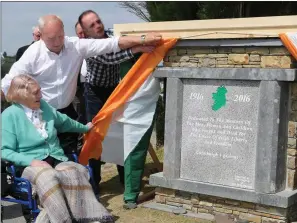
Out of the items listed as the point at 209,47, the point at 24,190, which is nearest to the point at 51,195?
the point at 24,190

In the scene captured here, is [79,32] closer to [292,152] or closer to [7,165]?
[7,165]

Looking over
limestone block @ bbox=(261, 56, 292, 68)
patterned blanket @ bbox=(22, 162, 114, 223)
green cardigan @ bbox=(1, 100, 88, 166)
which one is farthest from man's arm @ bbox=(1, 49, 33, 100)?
limestone block @ bbox=(261, 56, 292, 68)

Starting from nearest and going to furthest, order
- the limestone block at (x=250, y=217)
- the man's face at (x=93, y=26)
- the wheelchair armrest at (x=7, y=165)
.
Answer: the wheelchair armrest at (x=7, y=165) < the limestone block at (x=250, y=217) < the man's face at (x=93, y=26)

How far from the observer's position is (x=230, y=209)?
4.73 meters

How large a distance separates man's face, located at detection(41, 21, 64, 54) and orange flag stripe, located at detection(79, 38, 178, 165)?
30.5 inches

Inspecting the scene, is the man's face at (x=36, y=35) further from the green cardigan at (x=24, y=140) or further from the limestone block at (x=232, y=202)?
the limestone block at (x=232, y=202)

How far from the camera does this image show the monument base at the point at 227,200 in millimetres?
4418

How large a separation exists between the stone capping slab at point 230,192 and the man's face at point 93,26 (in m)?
1.61

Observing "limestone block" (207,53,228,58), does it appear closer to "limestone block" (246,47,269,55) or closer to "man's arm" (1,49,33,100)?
"limestone block" (246,47,269,55)

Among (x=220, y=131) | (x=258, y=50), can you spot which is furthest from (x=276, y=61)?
(x=220, y=131)

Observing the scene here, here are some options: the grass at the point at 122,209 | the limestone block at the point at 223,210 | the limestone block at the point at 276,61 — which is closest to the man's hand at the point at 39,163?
the grass at the point at 122,209

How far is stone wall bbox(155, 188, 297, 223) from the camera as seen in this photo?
447cm

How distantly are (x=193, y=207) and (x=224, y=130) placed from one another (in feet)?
2.87

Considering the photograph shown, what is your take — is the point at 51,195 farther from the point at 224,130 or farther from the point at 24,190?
the point at 224,130
